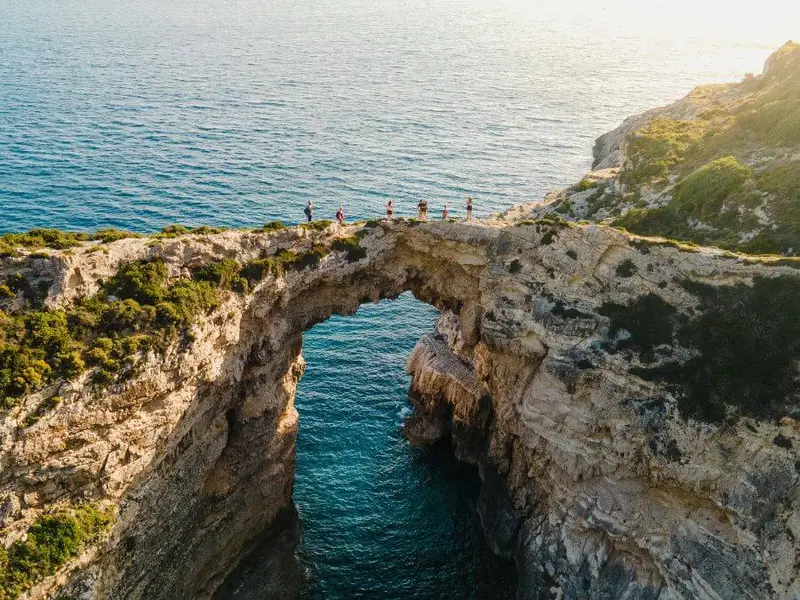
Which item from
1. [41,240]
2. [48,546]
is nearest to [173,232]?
[41,240]

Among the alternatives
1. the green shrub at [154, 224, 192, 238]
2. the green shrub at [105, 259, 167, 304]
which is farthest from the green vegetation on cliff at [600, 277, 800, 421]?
the green shrub at [154, 224, 192, 238]

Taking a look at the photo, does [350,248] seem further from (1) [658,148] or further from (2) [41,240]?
(1) [658,148]

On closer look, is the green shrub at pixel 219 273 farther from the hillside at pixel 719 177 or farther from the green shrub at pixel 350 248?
the hillside at pixel 719 177

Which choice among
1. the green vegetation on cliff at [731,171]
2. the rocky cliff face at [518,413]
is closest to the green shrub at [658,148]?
the green vegetation on cliff at [731,171]

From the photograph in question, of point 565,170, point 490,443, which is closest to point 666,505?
point 490,443

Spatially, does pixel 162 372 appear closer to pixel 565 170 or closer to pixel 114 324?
pixel 114 324

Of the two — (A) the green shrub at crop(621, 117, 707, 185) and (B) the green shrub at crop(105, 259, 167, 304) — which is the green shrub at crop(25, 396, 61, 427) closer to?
(B) the green shrub at crop(105, 259, 167, 304)
